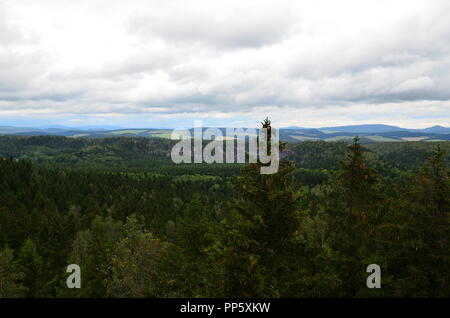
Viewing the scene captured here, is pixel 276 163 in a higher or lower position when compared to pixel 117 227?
higher

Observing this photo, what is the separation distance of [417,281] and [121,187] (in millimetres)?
152297

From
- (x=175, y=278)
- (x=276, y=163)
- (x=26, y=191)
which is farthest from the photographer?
(x=26, y=191)

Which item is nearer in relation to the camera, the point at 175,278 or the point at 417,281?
the point at 417,281

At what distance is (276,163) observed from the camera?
64.6ft
